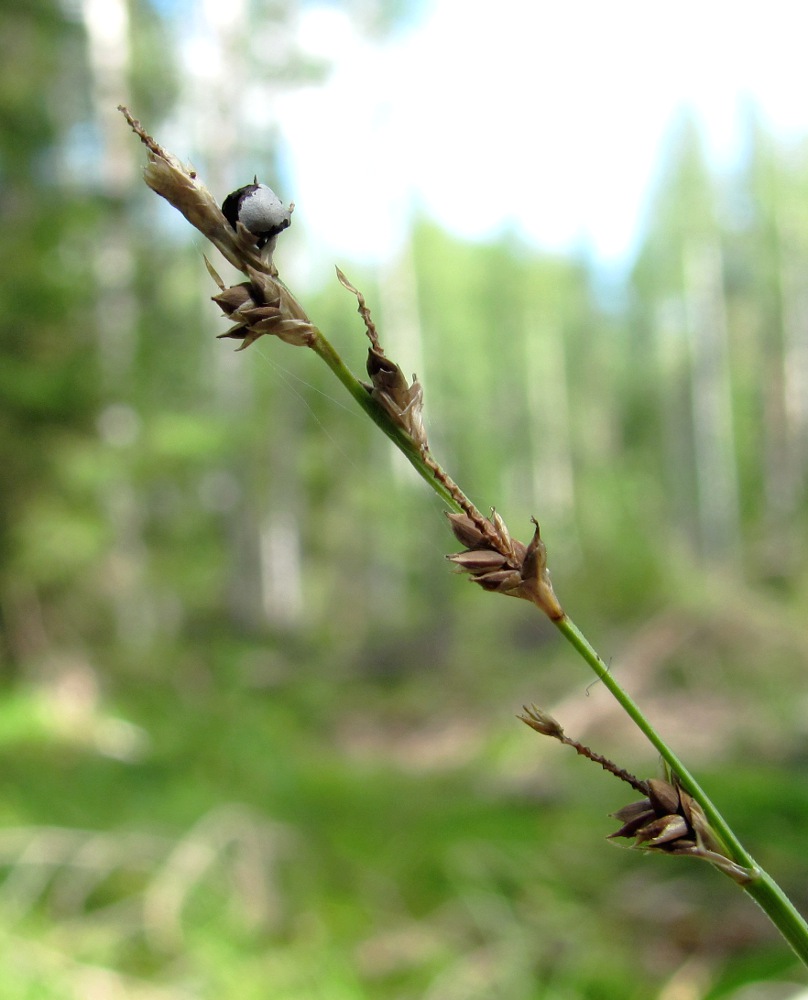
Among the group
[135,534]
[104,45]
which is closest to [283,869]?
[135,534]

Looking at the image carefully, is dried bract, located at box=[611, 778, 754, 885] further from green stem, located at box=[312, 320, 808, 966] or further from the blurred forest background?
the blurred forest background

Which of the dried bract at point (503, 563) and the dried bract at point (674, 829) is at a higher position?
the dried bract at point (503, 563)

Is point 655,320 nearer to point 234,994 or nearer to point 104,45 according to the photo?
point 104,45

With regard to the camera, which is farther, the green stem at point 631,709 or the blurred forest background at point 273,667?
the blurred forest background at point 273,667

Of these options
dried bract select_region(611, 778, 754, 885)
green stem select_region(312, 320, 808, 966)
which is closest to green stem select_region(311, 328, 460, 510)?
green stem select_region(312, 320, 808, 966)

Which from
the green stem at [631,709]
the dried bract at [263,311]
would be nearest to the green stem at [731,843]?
the green stem at [631,709]

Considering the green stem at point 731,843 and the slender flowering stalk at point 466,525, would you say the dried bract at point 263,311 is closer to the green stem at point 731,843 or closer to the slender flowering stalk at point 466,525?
the slender flowering stalk at point 466,525
